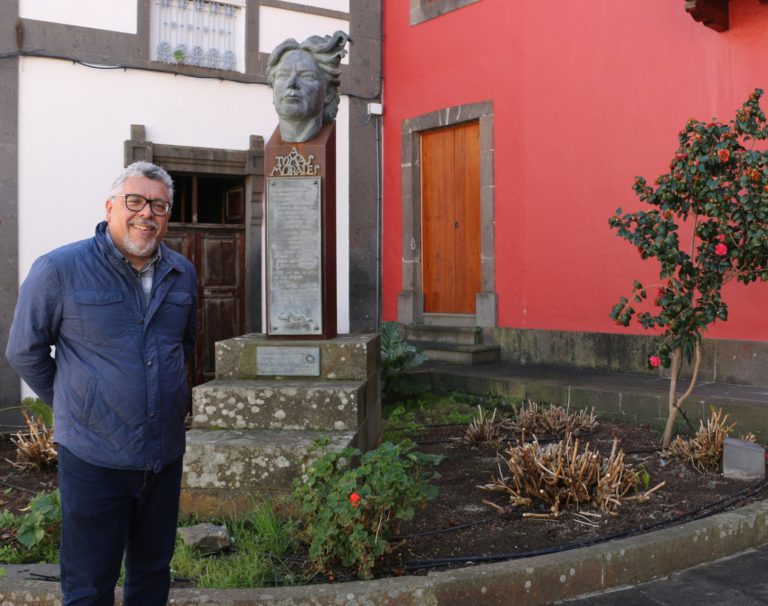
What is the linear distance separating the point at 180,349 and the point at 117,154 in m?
7.09

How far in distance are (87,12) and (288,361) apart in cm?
606

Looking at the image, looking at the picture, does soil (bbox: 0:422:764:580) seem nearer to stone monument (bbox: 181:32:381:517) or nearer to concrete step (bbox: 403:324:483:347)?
stone monument (bbox: 181:32:381:517)

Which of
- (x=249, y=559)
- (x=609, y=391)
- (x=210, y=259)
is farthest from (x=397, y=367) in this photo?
(x=249, y=559)

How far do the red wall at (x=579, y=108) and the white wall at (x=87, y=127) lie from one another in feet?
9.47

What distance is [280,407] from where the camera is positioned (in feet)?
15.0

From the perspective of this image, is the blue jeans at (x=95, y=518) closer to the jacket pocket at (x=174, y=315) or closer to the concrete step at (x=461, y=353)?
the jacket pocket at (x=174, y=315)

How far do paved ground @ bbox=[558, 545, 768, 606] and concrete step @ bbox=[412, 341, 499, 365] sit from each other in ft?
17.6

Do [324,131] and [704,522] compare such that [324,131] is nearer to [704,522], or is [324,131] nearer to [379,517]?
[379,517]

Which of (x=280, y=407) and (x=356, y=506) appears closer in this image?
(x=356, y=506)

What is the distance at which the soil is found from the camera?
3705 mm

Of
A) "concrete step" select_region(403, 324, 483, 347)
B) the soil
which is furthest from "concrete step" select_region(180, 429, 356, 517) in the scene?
"concrete step" select_region(403, 324, 483, 347)

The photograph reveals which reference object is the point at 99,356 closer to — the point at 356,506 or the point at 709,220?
the point at 356,506

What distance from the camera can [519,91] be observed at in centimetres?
933

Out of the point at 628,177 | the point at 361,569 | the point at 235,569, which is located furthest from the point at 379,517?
the point at 628,177
